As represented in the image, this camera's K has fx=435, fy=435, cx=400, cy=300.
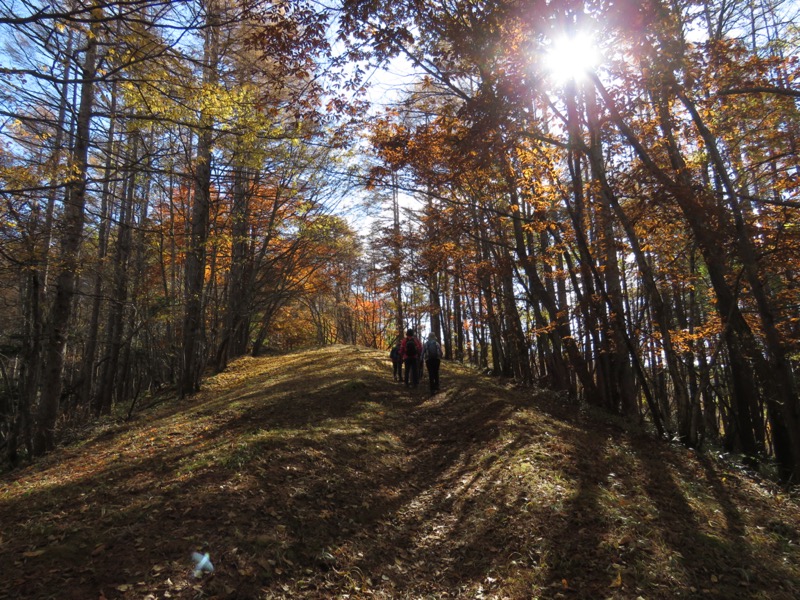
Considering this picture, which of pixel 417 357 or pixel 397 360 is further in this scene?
pixel 397 360

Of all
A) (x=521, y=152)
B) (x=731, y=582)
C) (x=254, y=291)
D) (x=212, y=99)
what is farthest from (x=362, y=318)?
(x=731, y=582)

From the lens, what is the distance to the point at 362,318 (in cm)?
3972

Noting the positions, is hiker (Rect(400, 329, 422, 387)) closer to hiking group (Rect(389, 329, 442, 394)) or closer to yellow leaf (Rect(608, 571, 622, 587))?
hiking group (Rect(389, 329, 442, 394))

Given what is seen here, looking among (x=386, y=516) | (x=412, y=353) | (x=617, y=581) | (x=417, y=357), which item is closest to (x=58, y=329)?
(x=386, y=516)

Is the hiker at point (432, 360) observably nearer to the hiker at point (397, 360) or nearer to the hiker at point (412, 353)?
the hiker at point (412, 353)

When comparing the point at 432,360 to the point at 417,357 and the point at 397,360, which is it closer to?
the point at 417,357

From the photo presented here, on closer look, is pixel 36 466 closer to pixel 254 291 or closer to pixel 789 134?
pixel 254 291

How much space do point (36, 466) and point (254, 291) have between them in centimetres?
849

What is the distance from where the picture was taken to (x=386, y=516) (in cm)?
488

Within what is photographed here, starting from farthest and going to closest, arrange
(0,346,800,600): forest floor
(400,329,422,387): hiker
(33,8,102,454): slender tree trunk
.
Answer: (400,329,422,387): hiker, (33,8,102,454): slender tree trunk, (0,346,800,600): forest floor

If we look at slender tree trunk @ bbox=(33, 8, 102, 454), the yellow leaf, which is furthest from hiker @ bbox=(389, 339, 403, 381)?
the yellow leaf

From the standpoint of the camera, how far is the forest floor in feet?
11.7

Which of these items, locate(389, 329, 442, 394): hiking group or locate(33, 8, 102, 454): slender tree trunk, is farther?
locate(389, 329, 442, 394): hiking group

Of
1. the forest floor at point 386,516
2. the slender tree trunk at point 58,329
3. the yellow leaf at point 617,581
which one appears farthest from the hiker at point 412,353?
the yellow leaf at point 617,581
